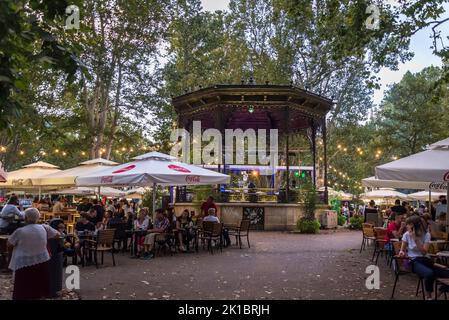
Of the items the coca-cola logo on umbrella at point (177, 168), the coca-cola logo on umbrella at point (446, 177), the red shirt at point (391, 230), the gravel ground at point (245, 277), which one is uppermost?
the coca-cola logo on umbrella at point (177, 168)

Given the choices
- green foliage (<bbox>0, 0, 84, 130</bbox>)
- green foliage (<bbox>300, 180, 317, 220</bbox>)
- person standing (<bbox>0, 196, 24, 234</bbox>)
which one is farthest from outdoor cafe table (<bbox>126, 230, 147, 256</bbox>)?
green foliage (<bbox>300, 180, 317, 220</bbox>)

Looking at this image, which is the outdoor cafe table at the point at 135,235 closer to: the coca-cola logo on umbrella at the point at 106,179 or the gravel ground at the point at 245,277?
the gravel ground at the point at 245,277

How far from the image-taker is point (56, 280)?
713 centimetres

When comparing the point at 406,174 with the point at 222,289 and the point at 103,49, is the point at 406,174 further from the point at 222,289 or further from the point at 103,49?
the point at 103,49

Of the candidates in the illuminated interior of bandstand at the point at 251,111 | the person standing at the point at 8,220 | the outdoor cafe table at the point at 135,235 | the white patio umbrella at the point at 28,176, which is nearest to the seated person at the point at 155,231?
the outdoor cafe table at the point at 135,235

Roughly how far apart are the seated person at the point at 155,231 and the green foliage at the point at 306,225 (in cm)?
770

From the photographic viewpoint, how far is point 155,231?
37.8 feet

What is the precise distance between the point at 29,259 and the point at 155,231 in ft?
17.9

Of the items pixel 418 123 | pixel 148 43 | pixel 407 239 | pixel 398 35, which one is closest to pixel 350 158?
pixel 418 123

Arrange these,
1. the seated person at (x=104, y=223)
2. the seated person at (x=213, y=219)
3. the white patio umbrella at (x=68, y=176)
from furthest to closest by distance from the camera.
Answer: the white patio umbrella at (x=68, y=176), the seated person at (x=213, y=219), the seated person at (x=104, y=223)

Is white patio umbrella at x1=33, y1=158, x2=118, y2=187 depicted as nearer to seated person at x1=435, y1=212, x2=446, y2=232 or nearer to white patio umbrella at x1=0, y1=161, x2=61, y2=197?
white patio umbrella at x1=0, y1=161, x2=61, y2=197

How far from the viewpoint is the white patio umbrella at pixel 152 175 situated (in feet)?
35.6

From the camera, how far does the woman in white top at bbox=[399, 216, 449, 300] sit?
6.41 metres

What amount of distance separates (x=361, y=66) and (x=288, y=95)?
1440 cm
